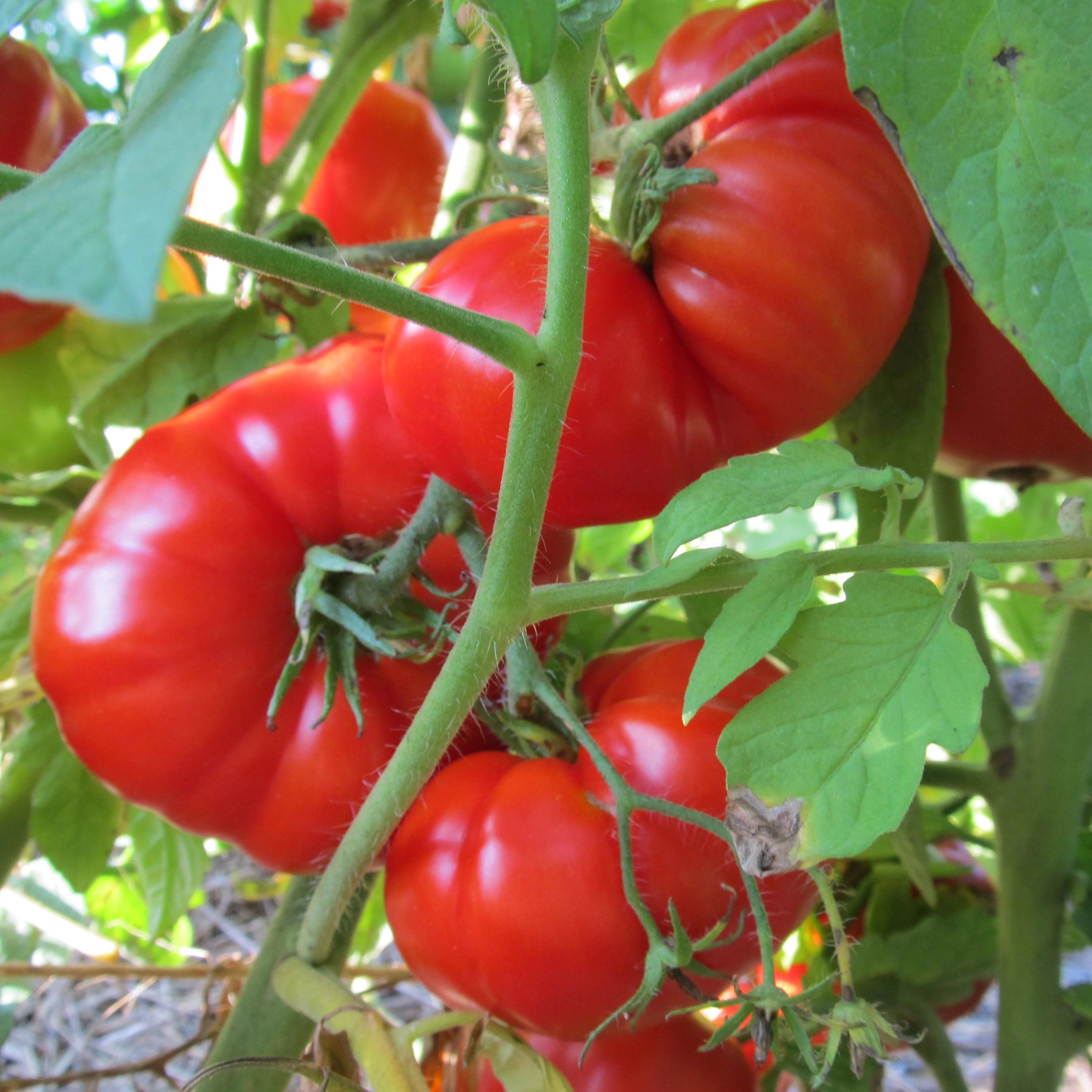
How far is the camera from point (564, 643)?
0.65 m

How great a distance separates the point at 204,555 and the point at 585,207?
27 centimetres

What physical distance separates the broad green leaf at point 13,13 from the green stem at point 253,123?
1.57 feet

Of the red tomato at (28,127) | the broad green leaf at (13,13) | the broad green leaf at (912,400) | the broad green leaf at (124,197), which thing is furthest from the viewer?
the red tomato at (28,127)

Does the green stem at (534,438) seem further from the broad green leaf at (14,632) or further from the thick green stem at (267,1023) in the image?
the broad green leaf at (14,632)

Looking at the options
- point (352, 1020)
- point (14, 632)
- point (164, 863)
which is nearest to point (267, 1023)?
point (352, 1020)

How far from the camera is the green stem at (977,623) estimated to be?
58 cm

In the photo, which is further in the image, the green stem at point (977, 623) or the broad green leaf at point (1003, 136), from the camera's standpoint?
the green stem at point (977, 623)

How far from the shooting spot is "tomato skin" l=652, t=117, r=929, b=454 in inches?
16.0

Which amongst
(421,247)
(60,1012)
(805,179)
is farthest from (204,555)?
(60,1012)

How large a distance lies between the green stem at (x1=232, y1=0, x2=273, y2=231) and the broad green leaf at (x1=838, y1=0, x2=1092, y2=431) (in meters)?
0.52

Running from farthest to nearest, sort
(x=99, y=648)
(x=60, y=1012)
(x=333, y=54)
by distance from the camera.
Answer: (x=60, y=1012) < (x=333, y=54) < (x=99, y=648)

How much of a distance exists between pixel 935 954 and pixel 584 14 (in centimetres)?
60

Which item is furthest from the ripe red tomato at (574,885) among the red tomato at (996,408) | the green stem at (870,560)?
the red tomato at (996,408)

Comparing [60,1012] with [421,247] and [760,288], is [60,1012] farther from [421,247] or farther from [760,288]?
[760,288]
